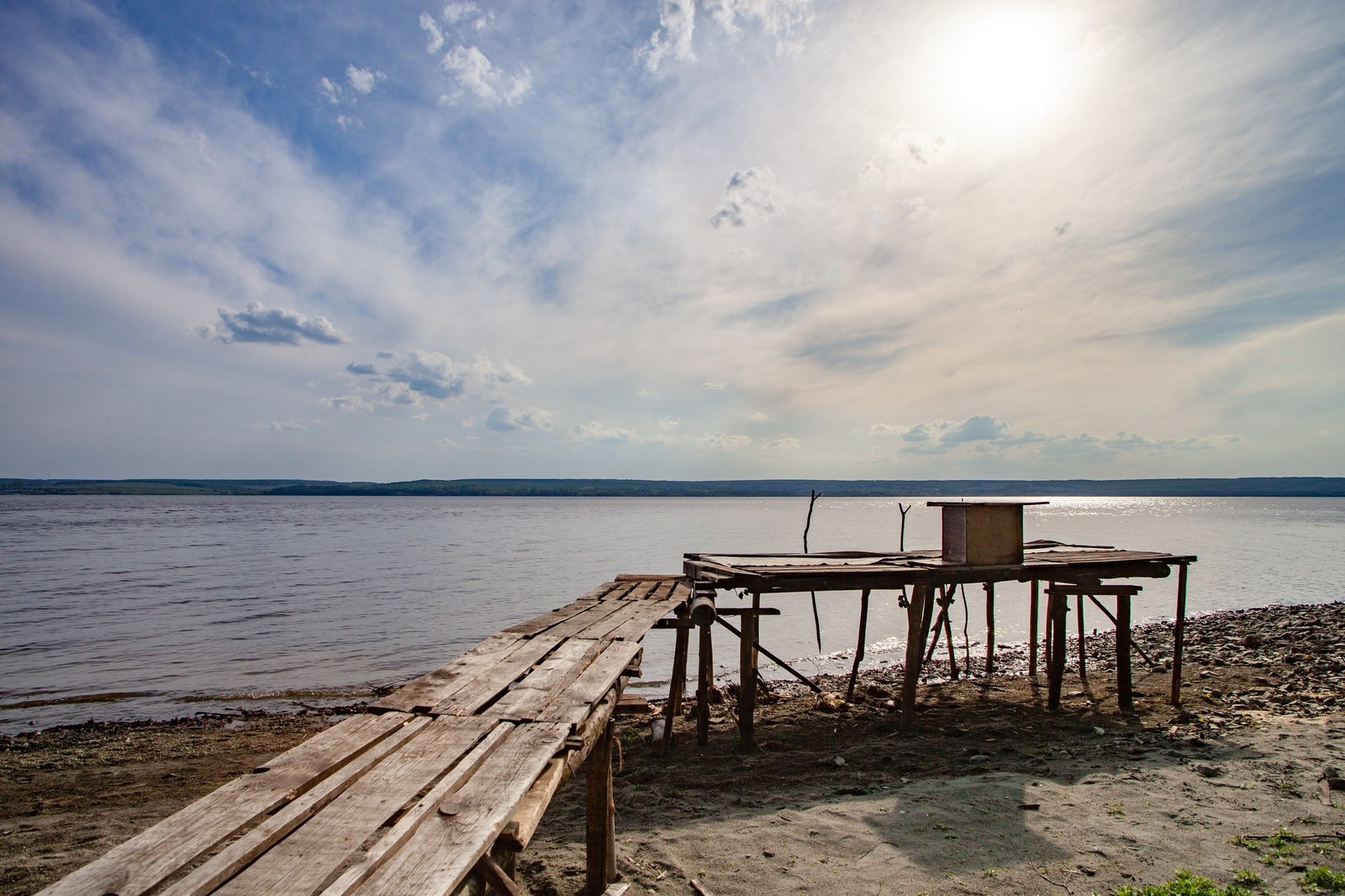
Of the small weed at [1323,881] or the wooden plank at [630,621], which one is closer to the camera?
the small weed at [1323,881]

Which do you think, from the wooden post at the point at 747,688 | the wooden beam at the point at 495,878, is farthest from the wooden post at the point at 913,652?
the wooden beam at the point at 495,878

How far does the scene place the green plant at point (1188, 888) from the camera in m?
5.31

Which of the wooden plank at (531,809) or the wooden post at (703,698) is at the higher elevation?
the wooden plank at (531,809)

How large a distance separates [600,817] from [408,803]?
109 inches

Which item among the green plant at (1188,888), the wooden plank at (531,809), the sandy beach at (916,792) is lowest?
the sandy beach at (916,792)

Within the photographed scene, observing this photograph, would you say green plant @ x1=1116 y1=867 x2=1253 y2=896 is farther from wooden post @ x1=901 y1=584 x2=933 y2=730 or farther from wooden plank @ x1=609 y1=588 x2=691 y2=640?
wooden post @ x1=901 y1=584 x2=933 y2=730

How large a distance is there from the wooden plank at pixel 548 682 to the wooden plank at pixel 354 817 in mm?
382

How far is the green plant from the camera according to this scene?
17.4 ft

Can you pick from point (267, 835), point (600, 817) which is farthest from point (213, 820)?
point (600, 817)

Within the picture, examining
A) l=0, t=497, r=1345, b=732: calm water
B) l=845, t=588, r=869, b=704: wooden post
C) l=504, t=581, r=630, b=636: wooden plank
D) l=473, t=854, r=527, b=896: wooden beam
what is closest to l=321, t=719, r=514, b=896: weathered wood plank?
l=473, t=854, r=527, b=896: wooden beam

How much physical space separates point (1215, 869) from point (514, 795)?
5881 millimetres

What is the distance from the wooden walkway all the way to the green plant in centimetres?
401

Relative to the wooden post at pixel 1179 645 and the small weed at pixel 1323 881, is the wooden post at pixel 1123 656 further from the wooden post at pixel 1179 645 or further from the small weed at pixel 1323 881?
the small weed at pixel 1323 881

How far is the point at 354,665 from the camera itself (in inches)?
704
